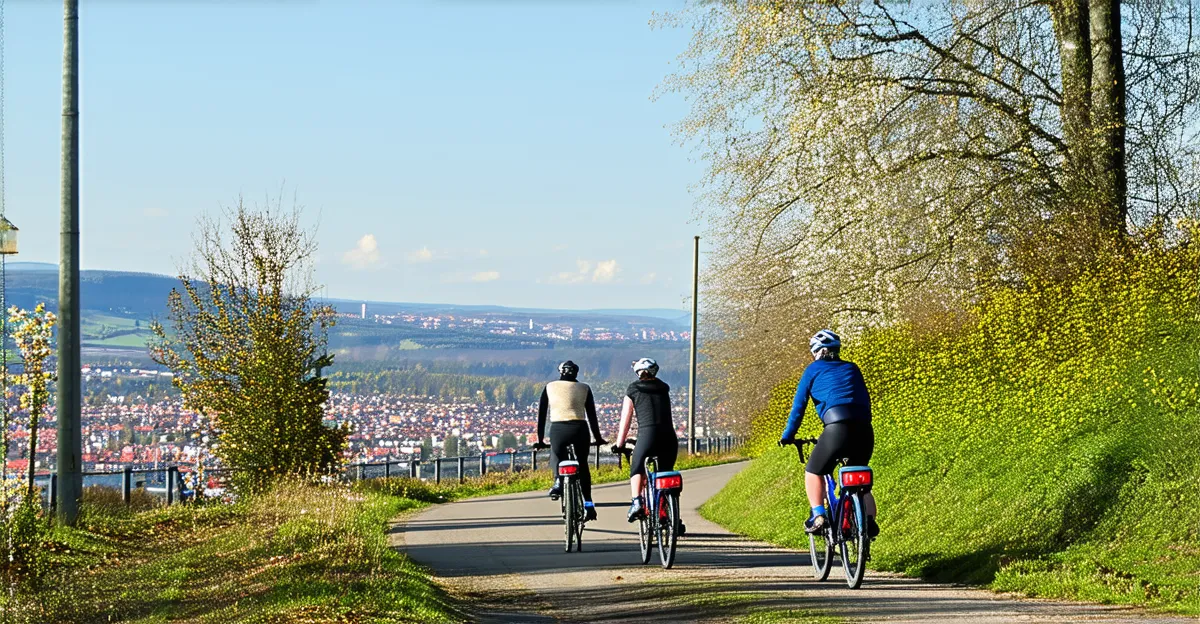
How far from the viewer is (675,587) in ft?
41.2

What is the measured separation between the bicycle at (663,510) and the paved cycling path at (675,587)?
0.23 meters

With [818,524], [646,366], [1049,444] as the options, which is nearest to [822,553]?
[818,524]

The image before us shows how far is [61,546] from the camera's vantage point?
1659 centimetres

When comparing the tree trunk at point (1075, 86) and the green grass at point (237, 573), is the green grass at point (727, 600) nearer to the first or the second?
the green grass at point (237, 573)

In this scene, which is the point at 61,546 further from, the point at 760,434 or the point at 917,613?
the point at 760,434

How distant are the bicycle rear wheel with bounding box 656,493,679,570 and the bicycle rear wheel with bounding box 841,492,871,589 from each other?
2256 mm

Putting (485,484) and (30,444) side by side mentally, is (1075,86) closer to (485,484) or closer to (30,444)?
(30,444)

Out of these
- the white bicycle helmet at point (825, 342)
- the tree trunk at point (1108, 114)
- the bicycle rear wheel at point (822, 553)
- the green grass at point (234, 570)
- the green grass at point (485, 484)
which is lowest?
the green grass at point (485, 484)

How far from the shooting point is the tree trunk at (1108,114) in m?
19.5

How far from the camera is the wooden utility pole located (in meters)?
18.3

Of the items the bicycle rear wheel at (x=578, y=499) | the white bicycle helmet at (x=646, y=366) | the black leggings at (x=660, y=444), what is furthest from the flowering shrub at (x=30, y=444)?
the white bicycle helmet at (x=646, y=366)

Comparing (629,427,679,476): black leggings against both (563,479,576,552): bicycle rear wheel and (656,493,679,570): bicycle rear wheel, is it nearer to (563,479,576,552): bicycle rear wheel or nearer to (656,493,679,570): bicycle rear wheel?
(656,493,679,570): bicycle rear wheel

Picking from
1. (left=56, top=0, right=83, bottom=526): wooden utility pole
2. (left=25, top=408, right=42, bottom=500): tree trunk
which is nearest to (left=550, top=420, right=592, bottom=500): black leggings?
(left=56, top=0, right=83, bottom=526): wooden utility pole

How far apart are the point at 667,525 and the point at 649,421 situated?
107 cm
